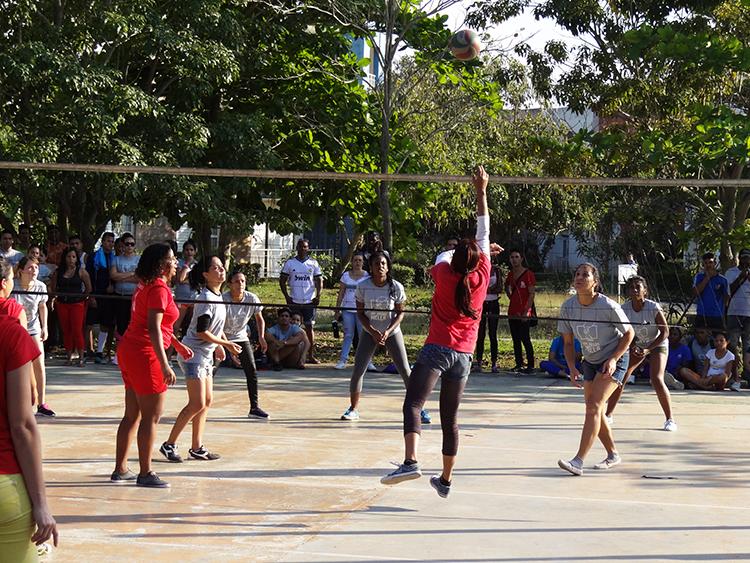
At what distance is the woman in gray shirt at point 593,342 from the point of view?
861cm

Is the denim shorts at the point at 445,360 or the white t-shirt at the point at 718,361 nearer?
the denim shorts at the point at 445,360

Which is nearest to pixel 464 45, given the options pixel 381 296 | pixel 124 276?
pixel 381 296

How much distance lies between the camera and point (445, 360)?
744 centimetres

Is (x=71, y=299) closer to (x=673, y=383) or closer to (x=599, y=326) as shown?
(x=673, y=383)

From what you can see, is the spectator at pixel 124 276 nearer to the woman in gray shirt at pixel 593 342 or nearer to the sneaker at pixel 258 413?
the sneaker at pixel 258 413

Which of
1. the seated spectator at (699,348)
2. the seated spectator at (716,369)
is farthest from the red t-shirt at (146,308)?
the seated spectator at (699,348)

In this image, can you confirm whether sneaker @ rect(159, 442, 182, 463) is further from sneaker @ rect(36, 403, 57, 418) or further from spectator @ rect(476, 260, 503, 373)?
spectator @ rect(476, 260, 503, 373)

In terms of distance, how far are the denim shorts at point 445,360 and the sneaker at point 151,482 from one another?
6.75 feet

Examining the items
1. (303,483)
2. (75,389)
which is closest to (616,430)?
(303,483)

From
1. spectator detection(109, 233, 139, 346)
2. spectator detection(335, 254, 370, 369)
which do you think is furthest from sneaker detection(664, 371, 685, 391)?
spectator detection(109, 233, 139, 346)

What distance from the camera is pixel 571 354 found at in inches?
348

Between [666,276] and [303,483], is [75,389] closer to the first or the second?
[303,483]

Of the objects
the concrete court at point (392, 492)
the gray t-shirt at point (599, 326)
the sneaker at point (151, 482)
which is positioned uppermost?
the gray t-shirt at point (599, 326)

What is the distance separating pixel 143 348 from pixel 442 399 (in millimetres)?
2112
